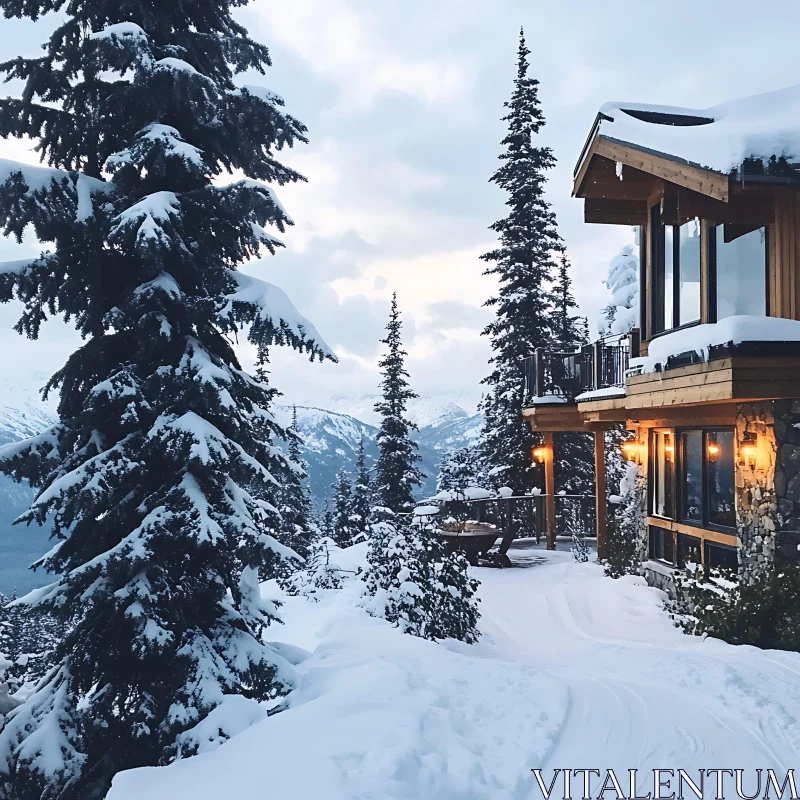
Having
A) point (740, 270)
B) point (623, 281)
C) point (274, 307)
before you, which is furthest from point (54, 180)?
point (623, 281)

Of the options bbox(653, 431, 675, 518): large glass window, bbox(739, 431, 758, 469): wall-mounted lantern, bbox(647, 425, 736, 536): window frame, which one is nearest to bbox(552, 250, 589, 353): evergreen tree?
bbox(647, 425, 736, 536): window frame

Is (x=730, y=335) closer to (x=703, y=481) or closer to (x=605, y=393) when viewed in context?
(x=703, y=481)

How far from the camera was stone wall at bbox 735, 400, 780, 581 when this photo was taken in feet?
23.6

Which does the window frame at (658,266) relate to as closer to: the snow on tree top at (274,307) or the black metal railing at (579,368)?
the black metal railing at (579,368)

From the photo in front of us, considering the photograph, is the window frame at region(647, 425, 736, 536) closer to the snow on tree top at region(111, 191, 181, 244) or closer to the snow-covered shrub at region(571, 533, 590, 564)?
the snow-covered shrub at region(571, 533, 590, 564)

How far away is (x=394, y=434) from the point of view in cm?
2641

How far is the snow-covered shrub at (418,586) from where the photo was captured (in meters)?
8.16

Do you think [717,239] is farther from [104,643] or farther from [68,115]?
[104,643]

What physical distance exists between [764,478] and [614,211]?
5735 mm

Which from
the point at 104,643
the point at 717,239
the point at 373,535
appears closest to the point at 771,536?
the point at 717,239

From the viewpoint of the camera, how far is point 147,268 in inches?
213

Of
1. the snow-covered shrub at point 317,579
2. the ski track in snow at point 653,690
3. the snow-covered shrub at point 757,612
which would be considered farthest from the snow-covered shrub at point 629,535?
the snow-covered shrub at point 317,579

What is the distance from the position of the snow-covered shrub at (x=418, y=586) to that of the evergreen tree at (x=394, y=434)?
16274 mm

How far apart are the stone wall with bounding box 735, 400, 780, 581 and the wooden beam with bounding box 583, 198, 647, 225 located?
4.73 meters
